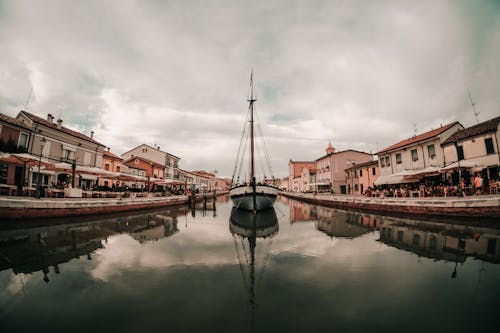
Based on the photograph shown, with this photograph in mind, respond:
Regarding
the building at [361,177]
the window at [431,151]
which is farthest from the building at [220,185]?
the window at [431,151]

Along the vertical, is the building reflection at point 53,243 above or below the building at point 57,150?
below

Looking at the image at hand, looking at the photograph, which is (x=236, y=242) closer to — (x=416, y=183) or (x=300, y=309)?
(x=300, y=309)

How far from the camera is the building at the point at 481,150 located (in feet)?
55.2

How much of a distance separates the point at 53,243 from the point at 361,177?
3783 cm

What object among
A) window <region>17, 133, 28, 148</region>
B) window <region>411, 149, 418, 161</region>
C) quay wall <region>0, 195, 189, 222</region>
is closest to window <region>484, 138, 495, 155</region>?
window <region>411, 149, 418, 161</region>

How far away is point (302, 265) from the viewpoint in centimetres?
671

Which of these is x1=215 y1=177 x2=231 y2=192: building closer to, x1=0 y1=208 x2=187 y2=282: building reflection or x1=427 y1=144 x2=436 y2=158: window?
x1=427 y1=144 x2=436 y2=158: window

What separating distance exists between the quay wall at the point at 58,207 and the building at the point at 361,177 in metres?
31.5

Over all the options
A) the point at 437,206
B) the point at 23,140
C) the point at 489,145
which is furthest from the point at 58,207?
the point at 489,145

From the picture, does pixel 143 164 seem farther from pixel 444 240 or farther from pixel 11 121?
pixel 444 240

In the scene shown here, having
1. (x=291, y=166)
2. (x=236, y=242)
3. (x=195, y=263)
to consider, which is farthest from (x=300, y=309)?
(x=291, y=166)

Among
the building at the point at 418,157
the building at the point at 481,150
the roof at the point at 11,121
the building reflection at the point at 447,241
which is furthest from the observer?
the building at the point at 418,157

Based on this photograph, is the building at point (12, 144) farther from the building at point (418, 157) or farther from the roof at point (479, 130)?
the roof at point (479, 130)

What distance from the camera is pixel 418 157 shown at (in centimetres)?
2422
